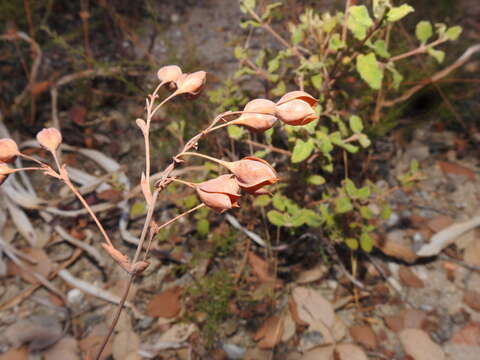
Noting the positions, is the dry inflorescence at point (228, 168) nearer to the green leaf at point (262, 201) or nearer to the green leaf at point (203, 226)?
the green leaf at point (262, 201)

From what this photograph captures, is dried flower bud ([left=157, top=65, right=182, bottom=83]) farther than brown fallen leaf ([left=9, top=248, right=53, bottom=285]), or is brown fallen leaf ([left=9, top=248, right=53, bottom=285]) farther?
brown fallen leaf ([left=9, top=248, right=53, bottom=285])

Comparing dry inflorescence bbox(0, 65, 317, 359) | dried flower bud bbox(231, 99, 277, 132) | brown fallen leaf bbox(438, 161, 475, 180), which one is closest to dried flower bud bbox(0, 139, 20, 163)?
dry inflorescence bbox(0, 65, 317, 359)

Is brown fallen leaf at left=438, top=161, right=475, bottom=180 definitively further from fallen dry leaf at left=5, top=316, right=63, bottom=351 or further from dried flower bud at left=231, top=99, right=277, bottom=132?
fallen dry leaf at left=5, top=316, right=63, bottom=351

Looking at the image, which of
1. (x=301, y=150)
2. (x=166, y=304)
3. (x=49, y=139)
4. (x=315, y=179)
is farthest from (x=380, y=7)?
(x=166, y=304)

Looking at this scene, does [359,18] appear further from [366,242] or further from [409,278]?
[409,278]

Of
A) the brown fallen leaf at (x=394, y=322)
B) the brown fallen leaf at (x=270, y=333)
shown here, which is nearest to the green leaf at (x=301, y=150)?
the brown fallen leaf at (x=270, y=333)

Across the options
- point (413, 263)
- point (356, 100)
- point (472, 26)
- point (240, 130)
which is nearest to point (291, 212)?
point (240, 130)

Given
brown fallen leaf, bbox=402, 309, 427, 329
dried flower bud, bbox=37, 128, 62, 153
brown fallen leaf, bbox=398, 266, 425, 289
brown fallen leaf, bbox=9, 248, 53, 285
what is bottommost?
brown fallen leaf, bbox=402, 309, 427, 329
